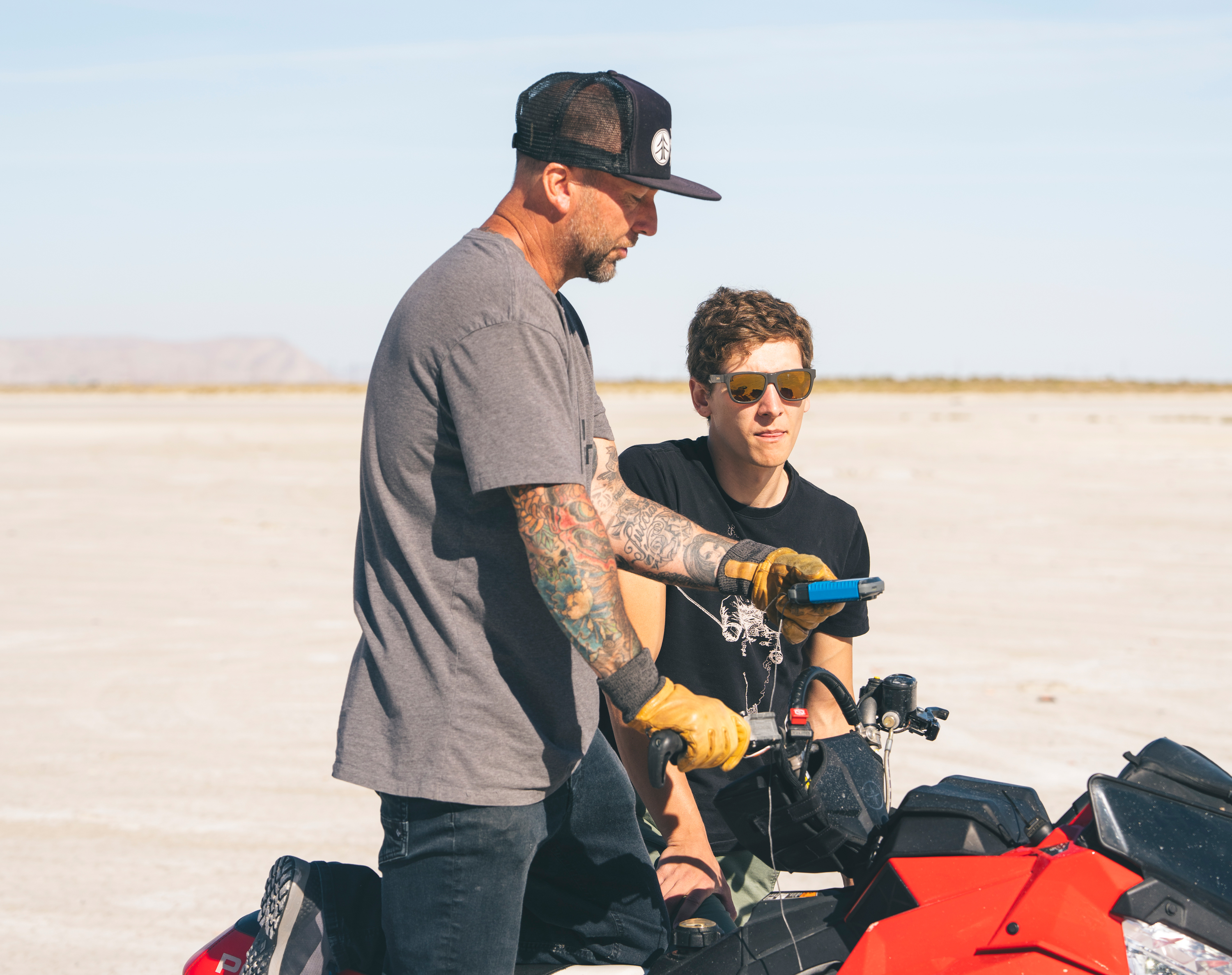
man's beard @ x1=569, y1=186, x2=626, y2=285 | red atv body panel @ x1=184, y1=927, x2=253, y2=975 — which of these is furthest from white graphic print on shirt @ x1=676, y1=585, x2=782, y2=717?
red atv body panel @ x1=184, y1=927, x2=253, y2=975


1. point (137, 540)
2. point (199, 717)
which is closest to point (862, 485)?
point (137, 540)

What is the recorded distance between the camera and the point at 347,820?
4930 mm

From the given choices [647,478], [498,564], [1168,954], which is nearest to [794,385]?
[647,478]

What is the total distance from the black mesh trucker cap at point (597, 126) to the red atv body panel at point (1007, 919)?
A: 50.9 inches

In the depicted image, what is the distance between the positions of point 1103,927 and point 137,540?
11.7 meters

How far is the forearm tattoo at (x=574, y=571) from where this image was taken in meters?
2.01

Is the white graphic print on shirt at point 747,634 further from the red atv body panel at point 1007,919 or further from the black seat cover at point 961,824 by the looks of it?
the red atv body panel at point 1007,919

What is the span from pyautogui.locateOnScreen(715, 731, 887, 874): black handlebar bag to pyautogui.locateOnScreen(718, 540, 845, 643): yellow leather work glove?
1.05ft

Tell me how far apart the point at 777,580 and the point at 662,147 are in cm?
92

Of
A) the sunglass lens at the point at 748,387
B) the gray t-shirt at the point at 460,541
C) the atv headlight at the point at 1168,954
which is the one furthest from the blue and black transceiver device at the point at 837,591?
the sunglass lens at the point at 748,387

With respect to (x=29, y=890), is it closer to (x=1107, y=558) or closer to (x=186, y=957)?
(x=186, y=957)

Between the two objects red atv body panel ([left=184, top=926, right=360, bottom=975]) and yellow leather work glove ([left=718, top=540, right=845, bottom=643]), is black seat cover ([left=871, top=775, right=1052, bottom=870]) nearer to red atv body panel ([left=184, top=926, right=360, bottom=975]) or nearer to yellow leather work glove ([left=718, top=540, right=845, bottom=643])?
yellow leather work glove ([left=718, top=540, right=845, bottom=643])

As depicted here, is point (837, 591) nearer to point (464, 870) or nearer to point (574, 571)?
point (574, 571)

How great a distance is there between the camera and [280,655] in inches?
296
